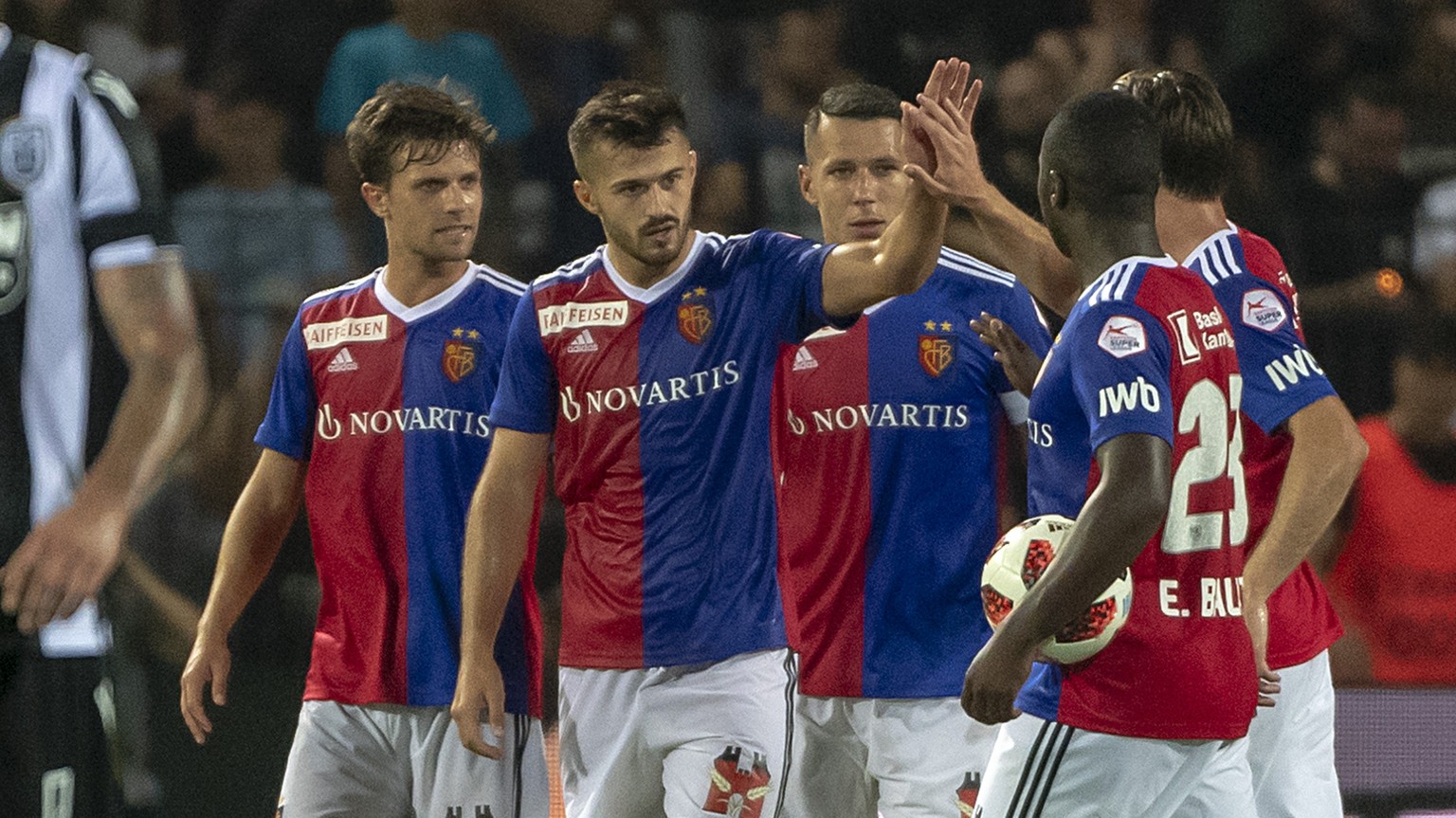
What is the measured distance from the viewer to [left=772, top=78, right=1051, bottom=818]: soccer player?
4.24 meters

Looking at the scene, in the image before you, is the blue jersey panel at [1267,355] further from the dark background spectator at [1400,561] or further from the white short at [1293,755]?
the dark background spectator at [1400,561]

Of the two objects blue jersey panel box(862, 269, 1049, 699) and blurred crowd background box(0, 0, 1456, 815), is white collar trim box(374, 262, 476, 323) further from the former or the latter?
blurred crowd background box(0, 0, 1456, 815)

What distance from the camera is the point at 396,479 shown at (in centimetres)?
412

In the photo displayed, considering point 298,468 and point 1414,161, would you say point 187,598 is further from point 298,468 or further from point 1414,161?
point 1414,161

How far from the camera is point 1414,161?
7.05 meters

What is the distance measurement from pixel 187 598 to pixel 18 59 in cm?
390

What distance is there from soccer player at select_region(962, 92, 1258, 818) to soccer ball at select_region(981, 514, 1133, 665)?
4 centimetres

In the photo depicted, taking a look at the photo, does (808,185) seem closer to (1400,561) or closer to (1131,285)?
(1131,285)

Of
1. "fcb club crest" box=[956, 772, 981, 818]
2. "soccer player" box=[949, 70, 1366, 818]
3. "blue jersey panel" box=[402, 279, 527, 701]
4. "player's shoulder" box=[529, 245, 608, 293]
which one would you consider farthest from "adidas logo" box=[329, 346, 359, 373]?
"fcb club crest" box=[956, 772, 981, 818]

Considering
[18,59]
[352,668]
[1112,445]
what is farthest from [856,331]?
[18,59]

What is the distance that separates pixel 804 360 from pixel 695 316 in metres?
0.68

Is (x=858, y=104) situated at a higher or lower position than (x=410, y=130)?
higher

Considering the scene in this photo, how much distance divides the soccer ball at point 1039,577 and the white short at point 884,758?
53.4 inches

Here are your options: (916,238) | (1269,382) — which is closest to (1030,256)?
(916,238)
